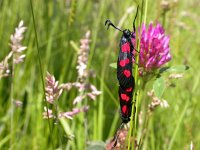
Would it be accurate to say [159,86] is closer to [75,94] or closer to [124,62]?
[124,62]

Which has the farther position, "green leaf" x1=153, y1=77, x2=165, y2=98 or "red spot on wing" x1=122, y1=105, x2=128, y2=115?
"green leaf" x1=153, y1=77, x2=165, y2=98

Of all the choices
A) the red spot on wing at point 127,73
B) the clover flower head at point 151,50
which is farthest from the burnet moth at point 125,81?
the clover flower head at point 151,50

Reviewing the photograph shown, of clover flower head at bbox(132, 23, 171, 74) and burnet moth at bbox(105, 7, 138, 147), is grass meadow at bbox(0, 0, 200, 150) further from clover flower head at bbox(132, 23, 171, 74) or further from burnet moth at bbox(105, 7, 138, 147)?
burnet moth at bbox(105, 7, 138, 147)

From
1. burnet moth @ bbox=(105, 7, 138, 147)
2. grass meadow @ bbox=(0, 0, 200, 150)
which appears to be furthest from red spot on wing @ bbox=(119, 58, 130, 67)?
grass meadow @ bbox=(0, 0, 200, 150)

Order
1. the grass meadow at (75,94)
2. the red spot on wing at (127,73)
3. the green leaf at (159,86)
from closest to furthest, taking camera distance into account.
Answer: the red spot on wing at (127,73), the green leaf at (159,86), the grass meadow at (75,94)

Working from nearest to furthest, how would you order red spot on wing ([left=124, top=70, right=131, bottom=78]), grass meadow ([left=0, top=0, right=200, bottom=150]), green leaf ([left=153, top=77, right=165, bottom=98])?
red spot on wing ([left=124, top=70, right=131, bottom=78]) → green leaf ([left=153, top=77, right=165, bottom=98]) → grass meadow ([left=0, top=0, right=200, bottom=150])

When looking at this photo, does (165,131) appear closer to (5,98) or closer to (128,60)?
(5,98)

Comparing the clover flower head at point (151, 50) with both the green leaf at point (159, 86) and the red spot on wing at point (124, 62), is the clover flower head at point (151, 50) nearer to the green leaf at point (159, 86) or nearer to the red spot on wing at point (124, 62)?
the green leaf at point (159, 86)

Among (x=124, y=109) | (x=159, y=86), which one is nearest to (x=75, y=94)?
(x=159, y=86)
